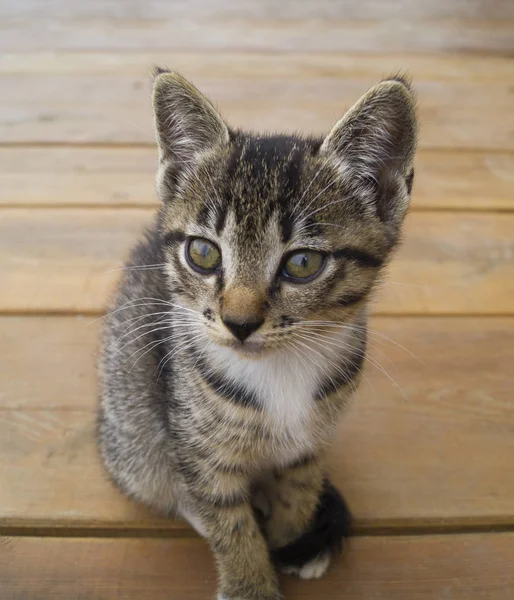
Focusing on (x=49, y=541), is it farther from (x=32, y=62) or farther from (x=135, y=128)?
(x=32, y=62)

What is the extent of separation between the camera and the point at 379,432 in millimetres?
1157

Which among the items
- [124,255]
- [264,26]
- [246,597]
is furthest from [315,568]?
[264,26]

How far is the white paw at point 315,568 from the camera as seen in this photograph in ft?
3.19

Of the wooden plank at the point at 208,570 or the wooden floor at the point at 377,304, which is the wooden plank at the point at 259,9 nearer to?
the wooden floor at the point at 377,304

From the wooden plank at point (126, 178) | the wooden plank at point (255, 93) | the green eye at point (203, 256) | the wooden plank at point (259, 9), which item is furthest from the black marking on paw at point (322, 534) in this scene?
the wooden plank at point (259, 9)

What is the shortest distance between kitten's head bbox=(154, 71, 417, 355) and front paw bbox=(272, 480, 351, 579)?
359mm

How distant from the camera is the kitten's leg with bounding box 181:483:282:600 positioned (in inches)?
37.4

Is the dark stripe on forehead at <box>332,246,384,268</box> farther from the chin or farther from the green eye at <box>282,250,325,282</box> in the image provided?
the chin

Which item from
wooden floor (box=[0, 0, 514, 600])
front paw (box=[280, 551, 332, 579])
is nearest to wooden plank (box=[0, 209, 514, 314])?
wooden floor (box=[0, 0, 514, 600])

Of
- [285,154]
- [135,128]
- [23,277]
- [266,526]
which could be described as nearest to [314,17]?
[135,128]

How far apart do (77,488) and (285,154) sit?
0.68 m

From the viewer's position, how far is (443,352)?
1.28 metres

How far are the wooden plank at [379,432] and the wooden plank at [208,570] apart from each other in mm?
36

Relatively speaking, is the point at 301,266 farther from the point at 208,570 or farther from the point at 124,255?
the point at 124,255
